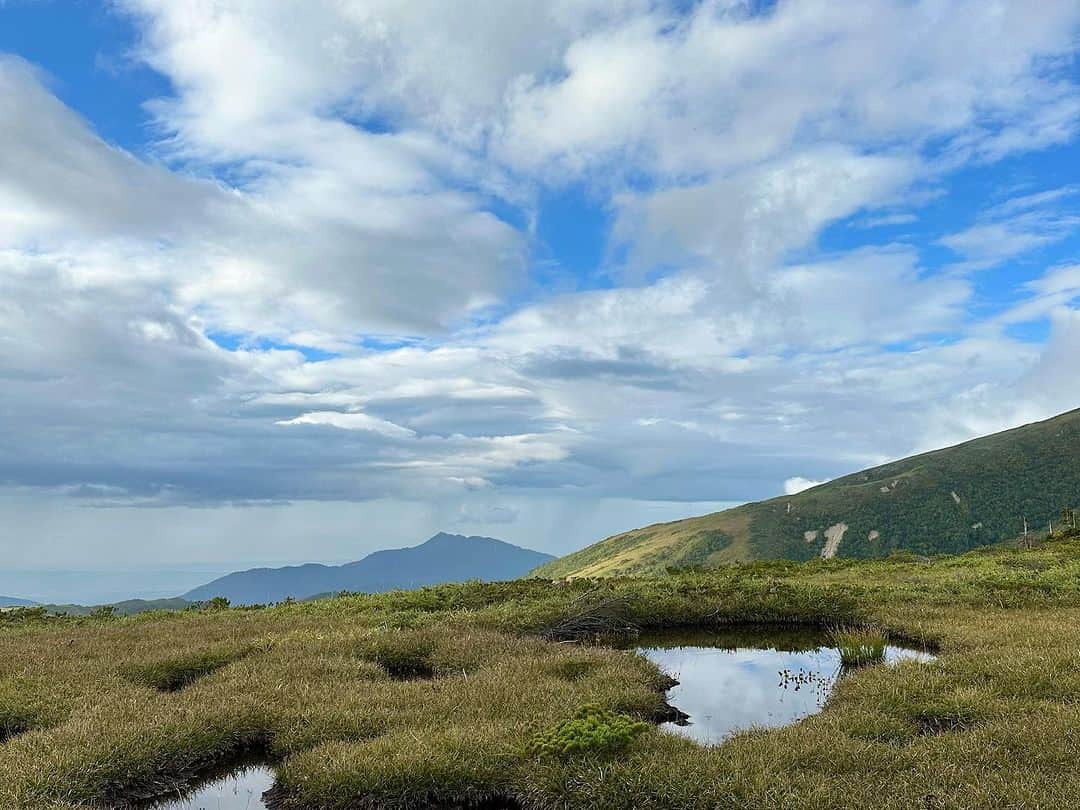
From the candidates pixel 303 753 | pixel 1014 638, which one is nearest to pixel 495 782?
pixel 303 753

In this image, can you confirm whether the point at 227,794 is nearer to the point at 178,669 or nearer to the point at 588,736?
the point at 588,736

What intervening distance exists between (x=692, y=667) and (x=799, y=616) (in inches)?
296

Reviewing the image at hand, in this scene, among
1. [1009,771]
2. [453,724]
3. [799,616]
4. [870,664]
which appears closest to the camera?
[1009,771]

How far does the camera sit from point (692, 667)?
62.8ft

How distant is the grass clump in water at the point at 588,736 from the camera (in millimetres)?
10938

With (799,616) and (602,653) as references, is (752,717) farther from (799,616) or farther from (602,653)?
(799,616)

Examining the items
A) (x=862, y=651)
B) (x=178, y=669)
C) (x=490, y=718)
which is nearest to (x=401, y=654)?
(x=178, y=669)

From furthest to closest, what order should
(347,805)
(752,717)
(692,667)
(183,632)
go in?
1. (183,632)
2. (692,667)
3. (752,717)
4. (347,805)

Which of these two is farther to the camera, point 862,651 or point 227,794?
point 862,651

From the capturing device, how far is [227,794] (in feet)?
37.4

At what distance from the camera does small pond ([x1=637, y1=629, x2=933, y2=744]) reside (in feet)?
47.4

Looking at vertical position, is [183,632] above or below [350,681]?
above

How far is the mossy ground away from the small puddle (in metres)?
0.39

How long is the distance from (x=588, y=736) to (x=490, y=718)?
262 centimetres
